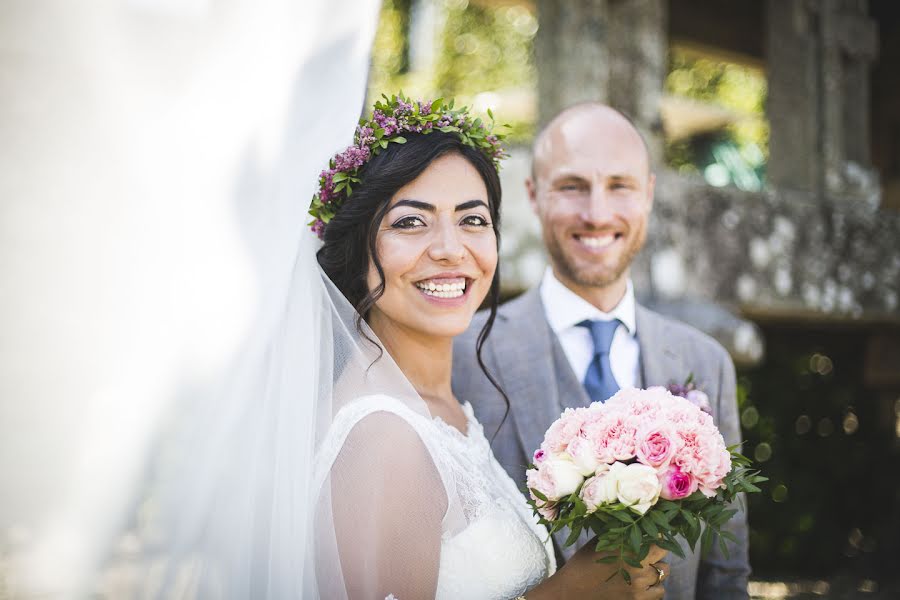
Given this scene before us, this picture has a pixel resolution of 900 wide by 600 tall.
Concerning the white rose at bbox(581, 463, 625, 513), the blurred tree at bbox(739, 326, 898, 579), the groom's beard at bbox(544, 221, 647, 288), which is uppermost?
the groom's beard at bbox(544, 221, 647, 288)

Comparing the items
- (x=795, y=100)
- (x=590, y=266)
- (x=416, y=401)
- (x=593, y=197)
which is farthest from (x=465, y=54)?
(x=416, y=401)

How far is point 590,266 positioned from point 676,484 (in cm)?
129

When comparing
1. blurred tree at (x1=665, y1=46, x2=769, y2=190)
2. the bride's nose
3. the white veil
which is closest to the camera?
the white veil

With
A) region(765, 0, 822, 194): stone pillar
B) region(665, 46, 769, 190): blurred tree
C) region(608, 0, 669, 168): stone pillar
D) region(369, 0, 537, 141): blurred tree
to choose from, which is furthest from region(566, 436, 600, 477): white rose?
region(369, 0, 537, 141): blurred tree

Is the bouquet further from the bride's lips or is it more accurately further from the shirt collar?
the shirt collar

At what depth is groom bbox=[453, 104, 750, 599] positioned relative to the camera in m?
2.63

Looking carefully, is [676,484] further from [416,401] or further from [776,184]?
[776,184]

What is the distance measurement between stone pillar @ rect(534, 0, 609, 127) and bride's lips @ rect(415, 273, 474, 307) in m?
2.24

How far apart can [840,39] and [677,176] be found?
1800 millimetres

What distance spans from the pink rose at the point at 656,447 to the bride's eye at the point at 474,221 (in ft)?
2.47

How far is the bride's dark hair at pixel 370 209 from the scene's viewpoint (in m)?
2.11

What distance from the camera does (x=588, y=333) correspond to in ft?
9.36

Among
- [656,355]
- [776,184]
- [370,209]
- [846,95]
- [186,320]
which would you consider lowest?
[656,355]

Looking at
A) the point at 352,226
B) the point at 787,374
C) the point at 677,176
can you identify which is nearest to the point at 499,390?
the point at 352,226
